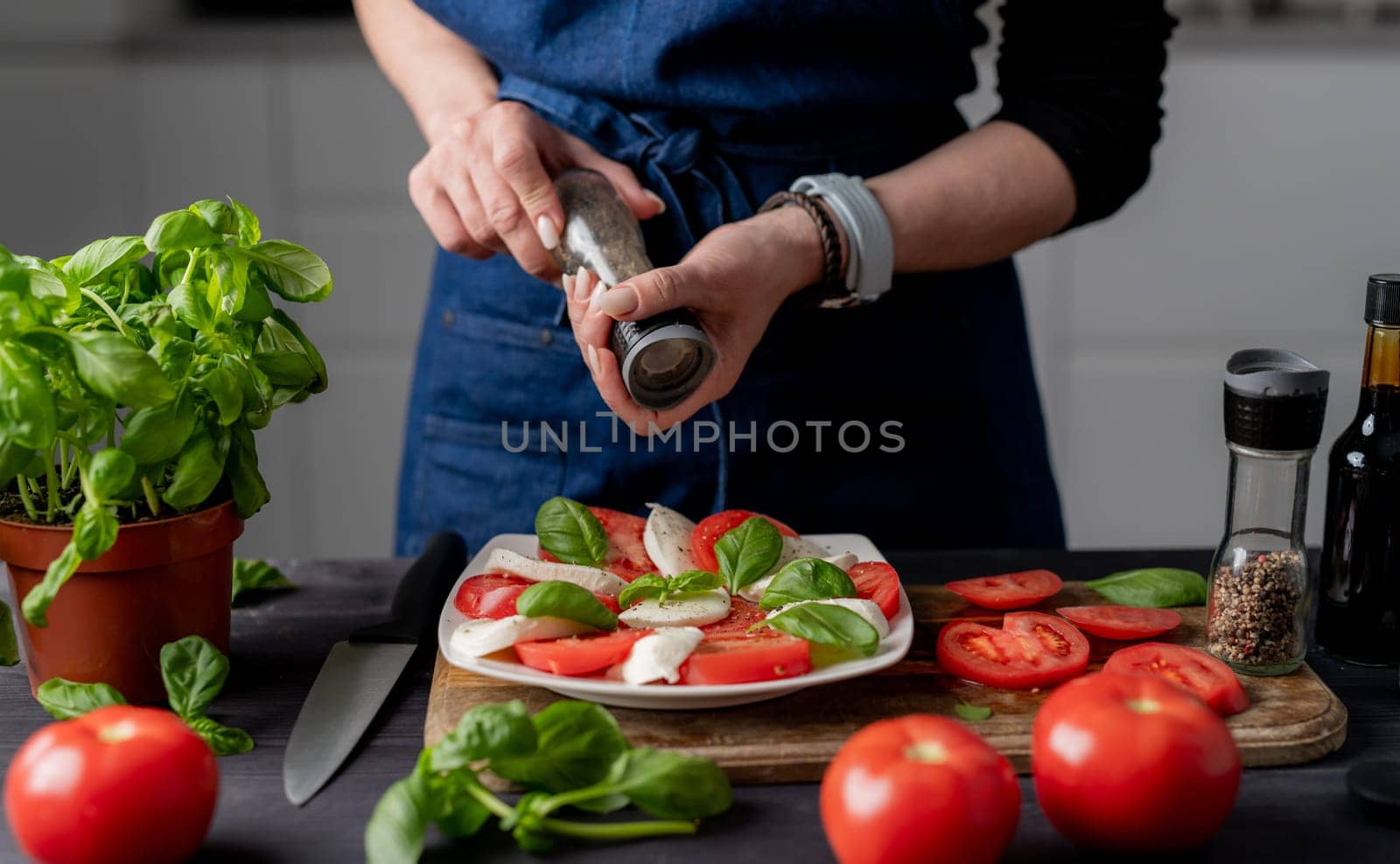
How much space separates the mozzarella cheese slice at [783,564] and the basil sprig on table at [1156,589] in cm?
21

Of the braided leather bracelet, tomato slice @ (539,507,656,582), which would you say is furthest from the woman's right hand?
tomato slice @ (539,507,656,582)

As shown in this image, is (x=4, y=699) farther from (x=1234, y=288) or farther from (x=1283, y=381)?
(x=1234, y=288)

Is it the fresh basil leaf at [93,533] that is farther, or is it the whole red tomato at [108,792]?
the fresh basil leaf at [93,533]

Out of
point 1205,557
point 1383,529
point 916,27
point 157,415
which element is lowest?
point 1205,557

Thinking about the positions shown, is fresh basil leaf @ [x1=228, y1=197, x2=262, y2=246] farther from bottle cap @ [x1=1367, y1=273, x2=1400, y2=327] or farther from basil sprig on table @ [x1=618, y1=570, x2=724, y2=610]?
bottle cap @ [x1=1367, y1=273, x2=1400, y2=327]

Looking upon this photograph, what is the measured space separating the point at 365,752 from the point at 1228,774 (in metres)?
0.50

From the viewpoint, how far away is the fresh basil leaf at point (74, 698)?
83cm

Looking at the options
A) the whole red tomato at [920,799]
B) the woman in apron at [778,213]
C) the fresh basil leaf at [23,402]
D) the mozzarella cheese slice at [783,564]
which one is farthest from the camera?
the woman in apron at [778,213]

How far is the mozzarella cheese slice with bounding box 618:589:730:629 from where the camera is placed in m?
0.90

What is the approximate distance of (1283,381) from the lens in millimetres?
849

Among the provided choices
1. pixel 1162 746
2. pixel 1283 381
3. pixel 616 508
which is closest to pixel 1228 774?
pixel 1162 746

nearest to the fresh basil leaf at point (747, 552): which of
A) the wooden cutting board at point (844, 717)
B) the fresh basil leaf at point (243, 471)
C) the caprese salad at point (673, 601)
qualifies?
the caprese salad at point (673, 601)

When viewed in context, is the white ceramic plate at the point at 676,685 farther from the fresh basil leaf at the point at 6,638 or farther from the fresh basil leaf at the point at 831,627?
the fresh basil leaf at the point at 6,638

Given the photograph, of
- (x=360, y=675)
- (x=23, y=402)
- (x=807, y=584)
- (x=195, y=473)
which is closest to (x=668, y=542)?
(x=807, y=584)
